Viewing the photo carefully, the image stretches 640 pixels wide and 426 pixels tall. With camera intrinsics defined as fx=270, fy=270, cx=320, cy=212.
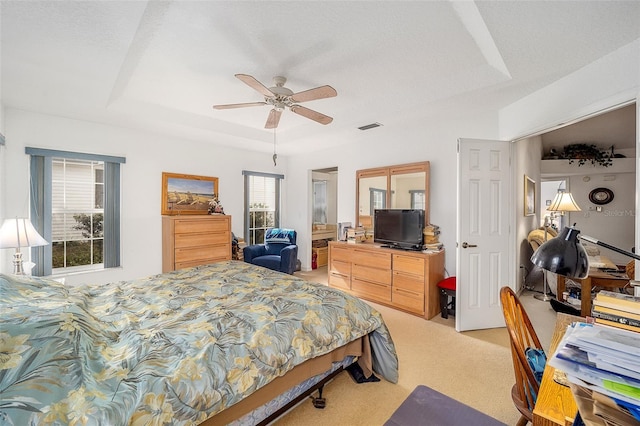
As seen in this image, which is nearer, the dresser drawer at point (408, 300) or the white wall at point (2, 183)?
the white wall at point (2, 183)

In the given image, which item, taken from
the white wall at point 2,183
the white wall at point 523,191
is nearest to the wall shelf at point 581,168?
the white wall at point 523,191

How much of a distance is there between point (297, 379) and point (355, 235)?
2948 millimetres

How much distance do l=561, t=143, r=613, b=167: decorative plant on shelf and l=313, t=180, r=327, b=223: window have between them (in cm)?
482

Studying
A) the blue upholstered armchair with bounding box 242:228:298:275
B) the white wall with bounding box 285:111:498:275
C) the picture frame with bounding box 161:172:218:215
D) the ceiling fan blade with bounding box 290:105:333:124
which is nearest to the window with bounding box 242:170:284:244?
the blue upholstered armchair with bounding box 242:228:298:275

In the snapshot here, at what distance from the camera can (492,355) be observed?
2.54 meters

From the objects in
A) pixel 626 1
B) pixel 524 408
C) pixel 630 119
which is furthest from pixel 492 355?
pixel 630 119

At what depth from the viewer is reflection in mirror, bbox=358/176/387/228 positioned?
14.4 feet

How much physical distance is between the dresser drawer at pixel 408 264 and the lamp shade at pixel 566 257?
2423mm

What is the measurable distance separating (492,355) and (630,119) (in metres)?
4.44

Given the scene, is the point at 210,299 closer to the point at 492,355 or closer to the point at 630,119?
the point at 492,355

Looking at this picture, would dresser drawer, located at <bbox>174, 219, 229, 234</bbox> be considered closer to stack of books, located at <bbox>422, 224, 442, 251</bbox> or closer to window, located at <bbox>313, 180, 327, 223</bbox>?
window, located at <bbox>313, 180, 327, 223</bbox>

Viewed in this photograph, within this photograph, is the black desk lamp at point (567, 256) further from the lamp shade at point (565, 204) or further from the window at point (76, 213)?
the window at point (76, 213)

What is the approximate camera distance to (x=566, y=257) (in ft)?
3.14

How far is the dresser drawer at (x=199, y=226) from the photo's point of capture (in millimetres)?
3914
